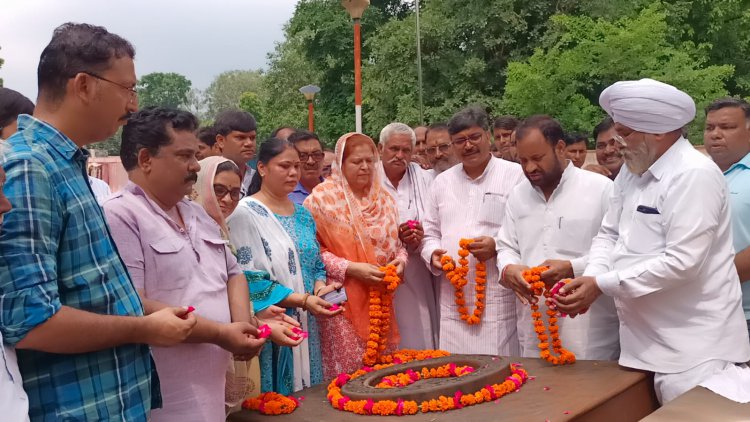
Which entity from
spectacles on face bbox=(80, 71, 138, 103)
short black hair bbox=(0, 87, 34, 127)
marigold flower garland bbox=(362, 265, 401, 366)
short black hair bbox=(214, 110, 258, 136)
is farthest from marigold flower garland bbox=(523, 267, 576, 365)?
short black hair bbox=(214, 110, 258, 136)

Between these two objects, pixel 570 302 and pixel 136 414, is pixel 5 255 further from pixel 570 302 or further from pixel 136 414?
pixel 570 302

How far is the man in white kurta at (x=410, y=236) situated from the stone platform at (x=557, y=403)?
140cm

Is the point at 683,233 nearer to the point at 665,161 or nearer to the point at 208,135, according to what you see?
the point at 665,161

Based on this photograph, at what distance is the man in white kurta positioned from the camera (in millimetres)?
5227

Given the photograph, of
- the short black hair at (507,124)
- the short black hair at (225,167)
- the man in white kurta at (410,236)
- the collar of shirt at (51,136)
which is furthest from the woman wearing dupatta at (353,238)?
the short black hair at (507,124)

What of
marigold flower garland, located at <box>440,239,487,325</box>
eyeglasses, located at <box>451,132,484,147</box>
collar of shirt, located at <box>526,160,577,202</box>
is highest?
eyeglasses, located at <box>451,132,484,147</box>

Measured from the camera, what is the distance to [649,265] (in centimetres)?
339

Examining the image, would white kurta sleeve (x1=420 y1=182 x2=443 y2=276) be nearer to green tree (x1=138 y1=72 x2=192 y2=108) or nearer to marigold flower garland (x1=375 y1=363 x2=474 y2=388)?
marigold flower garland (x1=375 y1=363 x2=474 y2=388)

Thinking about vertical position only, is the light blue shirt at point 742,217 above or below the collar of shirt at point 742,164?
below

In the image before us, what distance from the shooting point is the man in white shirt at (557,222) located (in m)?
4.36

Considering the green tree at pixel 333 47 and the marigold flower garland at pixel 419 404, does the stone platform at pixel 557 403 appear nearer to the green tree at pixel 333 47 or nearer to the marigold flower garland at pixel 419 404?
the marigold flower garland at pixel 419 404

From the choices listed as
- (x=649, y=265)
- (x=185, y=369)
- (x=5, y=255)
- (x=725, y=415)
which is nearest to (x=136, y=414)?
(x=185, y=369)

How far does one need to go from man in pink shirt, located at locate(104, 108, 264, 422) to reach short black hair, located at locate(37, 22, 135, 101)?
2.01 ft

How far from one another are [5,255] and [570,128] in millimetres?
19374
